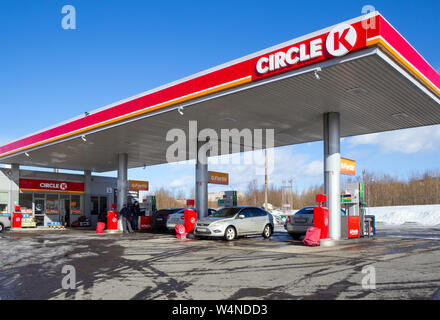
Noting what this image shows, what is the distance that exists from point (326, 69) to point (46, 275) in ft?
26.6

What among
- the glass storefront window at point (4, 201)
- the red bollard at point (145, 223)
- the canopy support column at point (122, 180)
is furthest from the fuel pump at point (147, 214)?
the glass storefront window at point (4, 201)

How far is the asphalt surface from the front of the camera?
608 cm

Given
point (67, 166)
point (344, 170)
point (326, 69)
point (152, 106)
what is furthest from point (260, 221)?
point (67, 166)

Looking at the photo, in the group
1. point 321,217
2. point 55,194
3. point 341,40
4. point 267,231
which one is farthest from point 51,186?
point 341,40

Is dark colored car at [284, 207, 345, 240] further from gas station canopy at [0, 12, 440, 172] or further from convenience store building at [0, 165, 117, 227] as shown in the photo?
convenience store building at [0, 165, 117, 227]

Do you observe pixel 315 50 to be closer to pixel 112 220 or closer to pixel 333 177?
pixel 333 177

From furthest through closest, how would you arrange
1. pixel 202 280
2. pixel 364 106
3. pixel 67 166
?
pixel 67 166
pixel 364 106
pixel 202 280

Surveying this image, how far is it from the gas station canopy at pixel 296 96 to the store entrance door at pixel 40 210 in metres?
8.31

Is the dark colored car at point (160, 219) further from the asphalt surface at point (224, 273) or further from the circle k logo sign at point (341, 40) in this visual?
the circle k logo sign at point (341, 40)

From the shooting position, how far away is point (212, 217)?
16.1 meters

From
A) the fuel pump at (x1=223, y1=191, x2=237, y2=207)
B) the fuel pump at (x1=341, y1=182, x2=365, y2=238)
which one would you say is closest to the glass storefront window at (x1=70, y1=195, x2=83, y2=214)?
the fuel pump at (x1=223, y1=191, x2=237, y2=207)

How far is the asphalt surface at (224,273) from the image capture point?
19.9ft

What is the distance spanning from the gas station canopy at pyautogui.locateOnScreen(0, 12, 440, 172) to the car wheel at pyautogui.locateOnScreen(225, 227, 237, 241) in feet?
14.2
